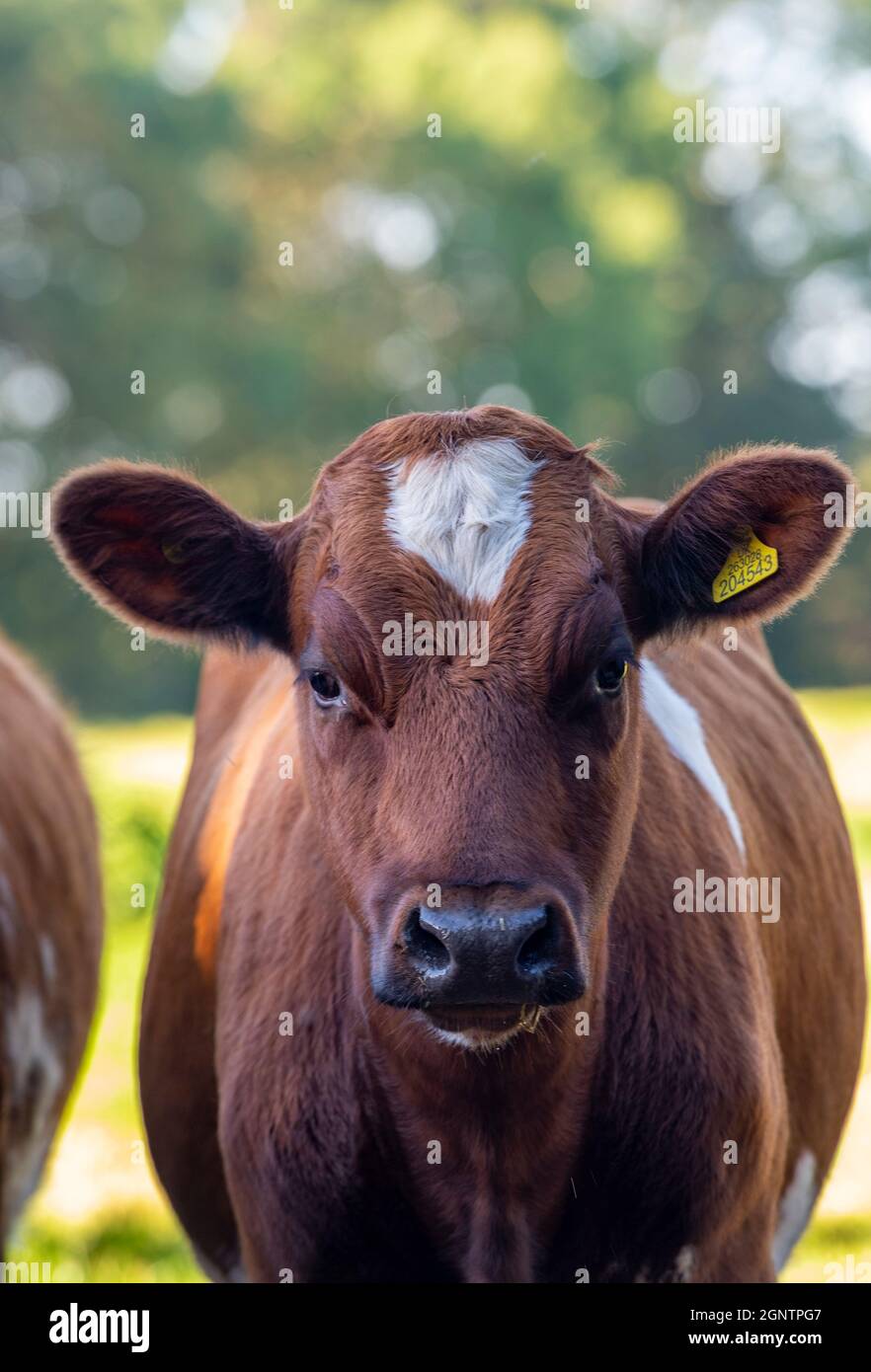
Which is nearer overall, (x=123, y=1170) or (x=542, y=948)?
(x=542, y=948)

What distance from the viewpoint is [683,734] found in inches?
162

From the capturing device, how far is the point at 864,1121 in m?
7.64

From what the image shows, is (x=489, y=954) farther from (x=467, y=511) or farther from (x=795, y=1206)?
(x=795, y=1206)

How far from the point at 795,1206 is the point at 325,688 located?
76.8 inches

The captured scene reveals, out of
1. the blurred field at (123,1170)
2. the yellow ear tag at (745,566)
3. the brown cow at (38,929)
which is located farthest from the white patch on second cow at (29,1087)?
the yellow ear tag at (745,566)

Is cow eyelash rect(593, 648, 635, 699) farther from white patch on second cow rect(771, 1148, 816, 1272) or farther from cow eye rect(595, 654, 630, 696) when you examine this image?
white patch on second cow rect(771, 1148, 816, 1272)

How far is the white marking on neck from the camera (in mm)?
4020

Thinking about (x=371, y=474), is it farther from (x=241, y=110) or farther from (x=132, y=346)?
(x=241, y=110)

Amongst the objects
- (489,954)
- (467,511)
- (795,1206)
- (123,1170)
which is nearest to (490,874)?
(489,954)

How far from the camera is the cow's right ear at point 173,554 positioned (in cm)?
367

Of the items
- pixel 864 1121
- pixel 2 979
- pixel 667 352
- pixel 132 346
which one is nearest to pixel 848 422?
pixel 667 352

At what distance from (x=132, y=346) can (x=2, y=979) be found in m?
28.4

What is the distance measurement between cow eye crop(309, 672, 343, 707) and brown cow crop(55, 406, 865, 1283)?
0.4 inches

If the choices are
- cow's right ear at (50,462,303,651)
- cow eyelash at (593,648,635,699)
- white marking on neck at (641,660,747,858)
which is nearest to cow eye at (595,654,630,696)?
cow eyelash at (593,648,635,699)
